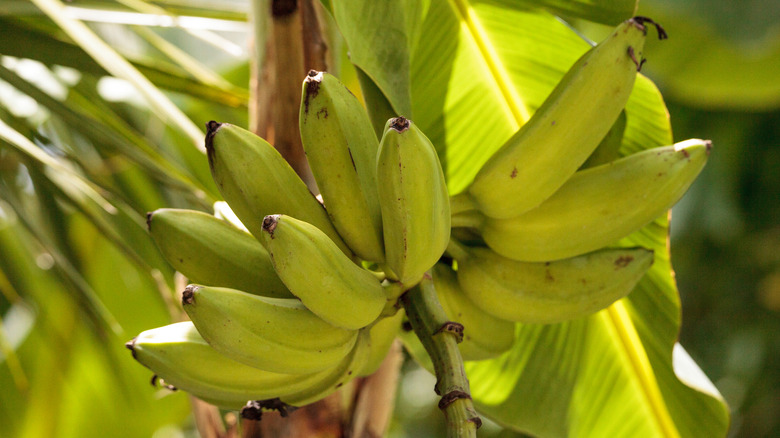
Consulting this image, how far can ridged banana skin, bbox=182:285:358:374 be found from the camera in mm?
505

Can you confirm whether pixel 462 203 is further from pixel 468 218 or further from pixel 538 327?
pixel 538 327

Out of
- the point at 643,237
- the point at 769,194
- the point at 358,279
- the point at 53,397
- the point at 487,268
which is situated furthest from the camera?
the point at 769,194

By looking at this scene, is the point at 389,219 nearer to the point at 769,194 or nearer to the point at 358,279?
the point at 358,279

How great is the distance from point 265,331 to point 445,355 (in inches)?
5.7

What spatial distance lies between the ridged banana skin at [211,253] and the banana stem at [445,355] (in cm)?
13

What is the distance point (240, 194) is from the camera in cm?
58

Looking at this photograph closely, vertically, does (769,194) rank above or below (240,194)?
above

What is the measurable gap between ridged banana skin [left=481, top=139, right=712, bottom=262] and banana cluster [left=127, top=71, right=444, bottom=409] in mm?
118

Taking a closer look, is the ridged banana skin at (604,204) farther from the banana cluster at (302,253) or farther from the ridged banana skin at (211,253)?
the ridged banana skin at (211,253)

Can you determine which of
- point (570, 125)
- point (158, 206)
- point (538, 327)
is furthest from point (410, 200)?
point (158, 206)

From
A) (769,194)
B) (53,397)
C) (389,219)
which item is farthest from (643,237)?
(769,194)

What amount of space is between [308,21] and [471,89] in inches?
9.7

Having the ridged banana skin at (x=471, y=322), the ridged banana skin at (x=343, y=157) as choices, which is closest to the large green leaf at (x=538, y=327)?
the ridged banana skin at (x=471, y=322)

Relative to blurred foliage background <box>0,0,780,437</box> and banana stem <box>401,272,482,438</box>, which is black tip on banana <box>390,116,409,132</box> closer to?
banana stem <box>401,272,482,438</box>
